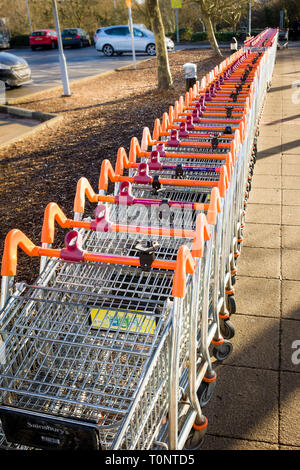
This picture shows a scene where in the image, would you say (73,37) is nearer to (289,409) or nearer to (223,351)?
(223,351)

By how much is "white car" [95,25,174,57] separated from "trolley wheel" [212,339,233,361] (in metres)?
21.2

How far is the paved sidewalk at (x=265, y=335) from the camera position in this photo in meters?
2.45

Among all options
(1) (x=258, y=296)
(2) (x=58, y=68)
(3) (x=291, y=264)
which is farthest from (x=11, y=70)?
(1) (x=258, y=296)

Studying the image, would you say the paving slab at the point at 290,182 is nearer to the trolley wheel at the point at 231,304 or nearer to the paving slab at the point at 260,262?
the paving slab at the point at 260,262

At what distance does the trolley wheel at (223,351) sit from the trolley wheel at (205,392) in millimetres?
325

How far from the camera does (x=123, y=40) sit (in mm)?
22172

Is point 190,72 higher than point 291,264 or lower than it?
higher

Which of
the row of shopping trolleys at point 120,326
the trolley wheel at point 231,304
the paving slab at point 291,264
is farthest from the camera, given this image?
the paving slab at point 291,264

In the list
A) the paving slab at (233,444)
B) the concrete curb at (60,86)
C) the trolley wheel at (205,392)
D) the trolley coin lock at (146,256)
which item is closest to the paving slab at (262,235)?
the trolley wheel at (205,392)

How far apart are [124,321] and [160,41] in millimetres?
10396

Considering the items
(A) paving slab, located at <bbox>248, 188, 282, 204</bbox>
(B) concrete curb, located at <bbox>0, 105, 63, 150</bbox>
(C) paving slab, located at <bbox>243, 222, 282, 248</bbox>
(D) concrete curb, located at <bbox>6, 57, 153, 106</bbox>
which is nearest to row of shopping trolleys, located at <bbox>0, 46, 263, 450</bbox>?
(C) paving slab, located at <bbox>243, 222, 282, 248</bbox>

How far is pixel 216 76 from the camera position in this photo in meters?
7.18

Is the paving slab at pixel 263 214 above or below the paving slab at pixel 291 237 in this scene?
above
